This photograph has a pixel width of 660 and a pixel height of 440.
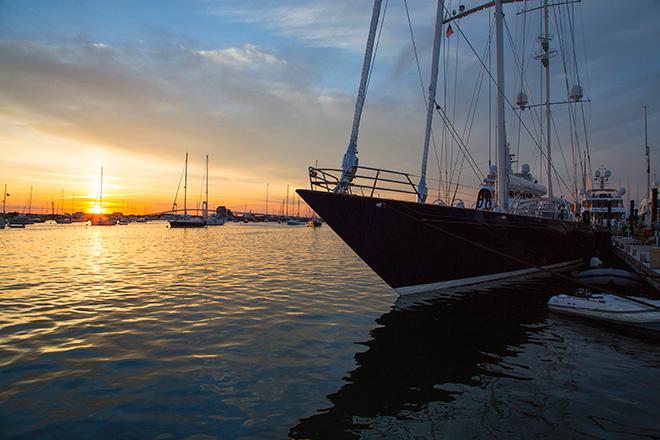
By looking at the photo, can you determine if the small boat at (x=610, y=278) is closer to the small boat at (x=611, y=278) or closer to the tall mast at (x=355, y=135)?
the small boat at (x=611, y=278)

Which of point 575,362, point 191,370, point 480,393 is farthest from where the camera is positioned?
point 575,362

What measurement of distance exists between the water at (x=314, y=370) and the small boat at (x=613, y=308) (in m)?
0.54

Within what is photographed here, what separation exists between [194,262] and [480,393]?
19.9 meters

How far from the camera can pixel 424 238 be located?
478 inches

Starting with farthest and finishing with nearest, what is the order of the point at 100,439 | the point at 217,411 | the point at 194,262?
the point at 194,262
the point at 217,411
the point at 100,439

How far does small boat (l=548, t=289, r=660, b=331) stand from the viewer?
9078mm

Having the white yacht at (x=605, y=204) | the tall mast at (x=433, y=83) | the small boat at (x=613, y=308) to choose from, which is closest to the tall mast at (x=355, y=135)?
the tall mast at (x=433, y=83)

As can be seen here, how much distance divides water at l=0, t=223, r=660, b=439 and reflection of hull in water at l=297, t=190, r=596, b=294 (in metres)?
1.29

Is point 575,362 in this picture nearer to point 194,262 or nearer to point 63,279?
point 63,279

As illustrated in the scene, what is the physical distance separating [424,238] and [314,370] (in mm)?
6836

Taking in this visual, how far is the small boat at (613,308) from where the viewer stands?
9.08 metres

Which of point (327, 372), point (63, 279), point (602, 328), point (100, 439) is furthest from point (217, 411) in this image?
point (63, 279)

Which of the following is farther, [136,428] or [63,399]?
[63,399]

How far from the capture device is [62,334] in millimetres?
8188
